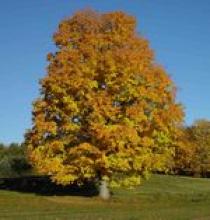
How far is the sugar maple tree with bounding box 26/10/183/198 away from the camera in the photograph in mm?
44750

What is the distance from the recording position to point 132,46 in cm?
4759

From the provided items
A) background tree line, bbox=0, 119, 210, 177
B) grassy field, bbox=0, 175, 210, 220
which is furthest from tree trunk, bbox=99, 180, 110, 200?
background tree line, bbox=0, 119, 210, 177

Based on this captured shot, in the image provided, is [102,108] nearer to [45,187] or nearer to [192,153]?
[45,187]

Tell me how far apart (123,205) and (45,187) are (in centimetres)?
2306

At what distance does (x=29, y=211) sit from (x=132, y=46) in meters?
17.7

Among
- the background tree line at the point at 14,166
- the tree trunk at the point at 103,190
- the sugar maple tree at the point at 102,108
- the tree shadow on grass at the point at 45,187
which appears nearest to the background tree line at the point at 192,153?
the background tree line at the point at 14,166

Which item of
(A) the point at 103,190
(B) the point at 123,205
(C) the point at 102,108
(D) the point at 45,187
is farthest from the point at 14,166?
(B) the point at 123,205

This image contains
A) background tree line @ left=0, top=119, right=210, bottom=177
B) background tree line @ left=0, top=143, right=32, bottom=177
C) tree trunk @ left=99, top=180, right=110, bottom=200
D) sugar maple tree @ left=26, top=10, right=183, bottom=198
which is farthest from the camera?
background tree line @ left=0, top=119, right=210, bottom=177

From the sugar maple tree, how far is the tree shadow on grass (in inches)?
276

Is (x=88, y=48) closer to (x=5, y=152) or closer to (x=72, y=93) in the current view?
(x=72, y=93)

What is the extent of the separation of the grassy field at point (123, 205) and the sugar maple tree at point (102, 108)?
8.07 ft

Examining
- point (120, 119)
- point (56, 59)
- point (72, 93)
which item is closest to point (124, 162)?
point (120, 119)

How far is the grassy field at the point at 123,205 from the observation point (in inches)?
1164

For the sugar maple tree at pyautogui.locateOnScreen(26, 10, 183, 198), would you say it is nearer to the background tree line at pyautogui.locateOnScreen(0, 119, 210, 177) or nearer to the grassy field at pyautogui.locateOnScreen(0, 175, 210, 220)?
the grassy field at pyautogui.locateOnScreen(0, 175, 210, 220)
